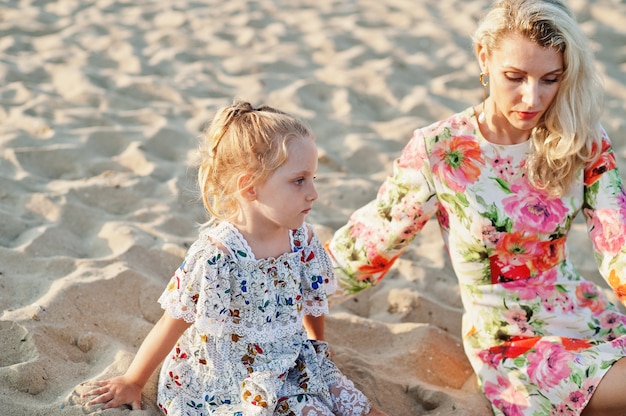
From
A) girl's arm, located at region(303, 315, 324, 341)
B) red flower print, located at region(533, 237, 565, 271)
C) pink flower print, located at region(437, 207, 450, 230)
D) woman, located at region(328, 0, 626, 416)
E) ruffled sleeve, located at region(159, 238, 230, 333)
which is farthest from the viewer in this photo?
pink flower print, located at region(437, 207, 450, 230)

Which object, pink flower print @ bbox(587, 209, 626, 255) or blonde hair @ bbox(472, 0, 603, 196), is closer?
blonde hair @ bbox(472, 0, 603, 196)

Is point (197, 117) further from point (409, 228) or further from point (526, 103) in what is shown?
point (526, 103)

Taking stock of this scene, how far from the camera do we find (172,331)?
2217mm

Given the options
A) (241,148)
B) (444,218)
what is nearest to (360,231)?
(444,218)

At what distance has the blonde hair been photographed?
A: 7.68 ft

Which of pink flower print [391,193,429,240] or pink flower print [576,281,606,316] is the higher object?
pink flower print [391,193,429,240]

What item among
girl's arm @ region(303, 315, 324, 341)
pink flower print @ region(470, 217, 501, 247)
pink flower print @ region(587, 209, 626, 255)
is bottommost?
girl's arm @ region(303, 315, 324, 341)

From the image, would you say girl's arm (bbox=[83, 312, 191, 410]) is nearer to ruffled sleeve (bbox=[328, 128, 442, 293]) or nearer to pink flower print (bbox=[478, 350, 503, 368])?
ruffled sleeve (bbox=[328, 128, 442, 293])

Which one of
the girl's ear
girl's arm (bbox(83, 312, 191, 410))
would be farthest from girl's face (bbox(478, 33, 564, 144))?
girl's arm (bbox(83, 312, 191, 410))

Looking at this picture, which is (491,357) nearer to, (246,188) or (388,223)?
(388,223)

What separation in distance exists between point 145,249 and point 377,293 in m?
0.95

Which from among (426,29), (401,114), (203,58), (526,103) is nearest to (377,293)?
(526,103)

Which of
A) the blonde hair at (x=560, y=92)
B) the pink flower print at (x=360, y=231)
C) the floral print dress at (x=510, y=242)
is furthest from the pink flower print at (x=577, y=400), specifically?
the pink flower print at (x=360, y=231)

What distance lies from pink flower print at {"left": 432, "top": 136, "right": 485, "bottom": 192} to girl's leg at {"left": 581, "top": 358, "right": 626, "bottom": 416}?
715 mm
